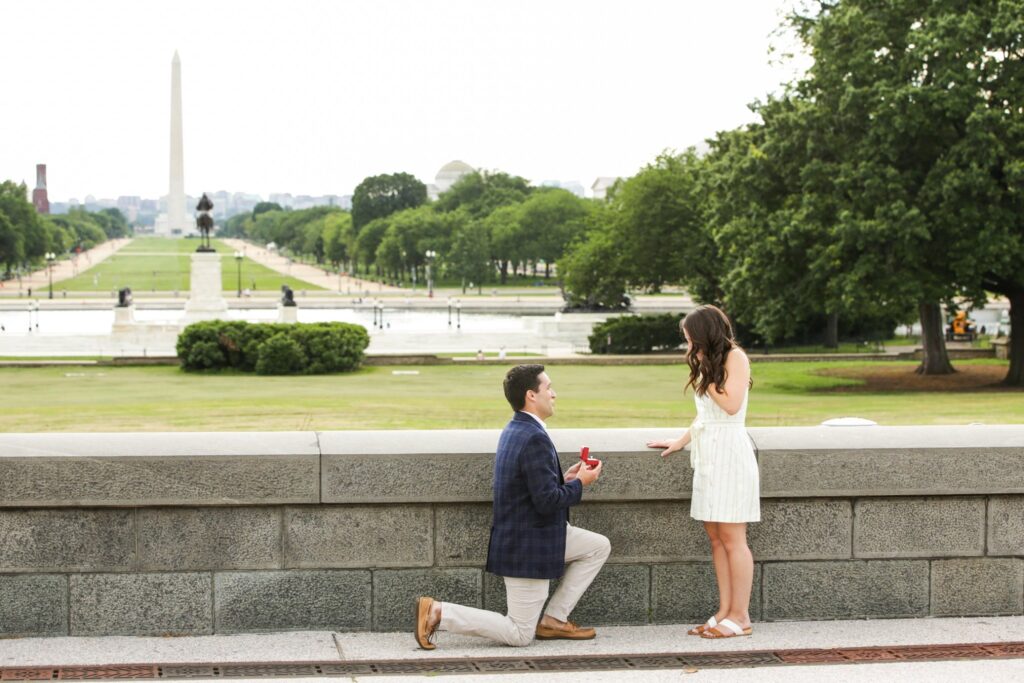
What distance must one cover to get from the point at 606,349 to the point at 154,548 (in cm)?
4289

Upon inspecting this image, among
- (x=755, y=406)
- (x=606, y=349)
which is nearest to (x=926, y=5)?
(x=755, y=406)

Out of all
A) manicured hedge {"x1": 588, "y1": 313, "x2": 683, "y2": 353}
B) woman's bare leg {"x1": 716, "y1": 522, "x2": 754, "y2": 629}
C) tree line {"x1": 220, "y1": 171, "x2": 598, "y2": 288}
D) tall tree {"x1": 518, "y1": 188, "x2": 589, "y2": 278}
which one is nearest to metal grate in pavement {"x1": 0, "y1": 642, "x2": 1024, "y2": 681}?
woman's bare leg {"x1": 716, "y1": 522, "x2": 754, "y2": 629}

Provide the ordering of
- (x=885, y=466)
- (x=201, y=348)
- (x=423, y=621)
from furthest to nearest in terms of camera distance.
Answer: (x=201, y=348)
(x=885, y=466)
(x=423, y=621)

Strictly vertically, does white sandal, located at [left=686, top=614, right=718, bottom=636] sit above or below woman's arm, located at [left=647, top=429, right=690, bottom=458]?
below

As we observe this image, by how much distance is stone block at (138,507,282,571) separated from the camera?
6.85 m

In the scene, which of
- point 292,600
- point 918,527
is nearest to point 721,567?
point 918,527

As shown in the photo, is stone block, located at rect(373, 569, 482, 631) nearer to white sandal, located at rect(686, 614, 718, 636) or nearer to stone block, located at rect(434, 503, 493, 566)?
stone block, located at rect(434, 503, 493, 566)

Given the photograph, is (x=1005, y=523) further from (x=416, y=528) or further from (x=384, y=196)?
(x=384, y=196)

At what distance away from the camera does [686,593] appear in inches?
286

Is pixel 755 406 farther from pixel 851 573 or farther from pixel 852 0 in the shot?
pixel 851 573

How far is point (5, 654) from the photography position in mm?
6477

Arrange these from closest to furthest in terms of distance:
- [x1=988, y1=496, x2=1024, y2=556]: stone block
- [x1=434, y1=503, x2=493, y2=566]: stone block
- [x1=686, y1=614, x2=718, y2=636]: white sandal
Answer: [x1=686, y1=614, x2=718, y2=636]: white sandal < [x1=434, y1=503, x2=493, y2=566]: stone block < [x1=988, y1=496, x2=1024, y2=556]: stone block

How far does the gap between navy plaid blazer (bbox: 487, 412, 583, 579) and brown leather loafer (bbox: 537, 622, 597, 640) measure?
0.37m

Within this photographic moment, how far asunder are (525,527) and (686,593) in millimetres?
1191
